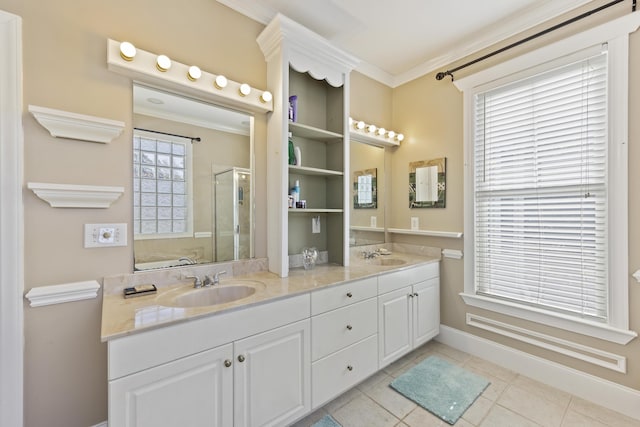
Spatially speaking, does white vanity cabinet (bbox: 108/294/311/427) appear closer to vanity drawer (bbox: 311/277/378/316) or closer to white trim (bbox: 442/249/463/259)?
vanity drawer (bbox: 311/277/378/316)

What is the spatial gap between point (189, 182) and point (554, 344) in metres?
2.80

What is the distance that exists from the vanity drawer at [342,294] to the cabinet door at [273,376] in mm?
128

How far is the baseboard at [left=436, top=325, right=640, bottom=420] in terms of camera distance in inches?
65.9

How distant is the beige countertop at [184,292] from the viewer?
108cm

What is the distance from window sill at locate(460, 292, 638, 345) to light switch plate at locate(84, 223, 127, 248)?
2.64 metres

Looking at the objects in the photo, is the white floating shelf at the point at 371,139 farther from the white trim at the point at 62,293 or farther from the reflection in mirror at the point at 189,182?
the white trim at the point at 62,293

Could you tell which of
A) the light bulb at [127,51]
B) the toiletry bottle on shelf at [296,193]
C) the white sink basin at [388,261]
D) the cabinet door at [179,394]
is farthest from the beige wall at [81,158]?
the white sink basin at [388,261]

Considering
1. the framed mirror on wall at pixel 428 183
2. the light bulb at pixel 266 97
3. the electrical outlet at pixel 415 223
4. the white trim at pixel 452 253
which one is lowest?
the white trim at pixel 452 253

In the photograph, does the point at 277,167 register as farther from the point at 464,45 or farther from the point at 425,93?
the point at 464,45

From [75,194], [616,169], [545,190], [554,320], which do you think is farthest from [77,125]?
[554,320]

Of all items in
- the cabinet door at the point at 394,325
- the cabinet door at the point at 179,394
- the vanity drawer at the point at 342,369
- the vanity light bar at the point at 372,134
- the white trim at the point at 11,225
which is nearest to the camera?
the cabinet door at the point at 179,394

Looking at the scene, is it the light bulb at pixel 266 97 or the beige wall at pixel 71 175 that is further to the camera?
the light bulb at pixel 266 97

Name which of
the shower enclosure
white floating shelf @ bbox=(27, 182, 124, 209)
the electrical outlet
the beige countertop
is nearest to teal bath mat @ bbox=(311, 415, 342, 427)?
the beige countertop

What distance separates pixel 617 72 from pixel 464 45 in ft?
3.62
